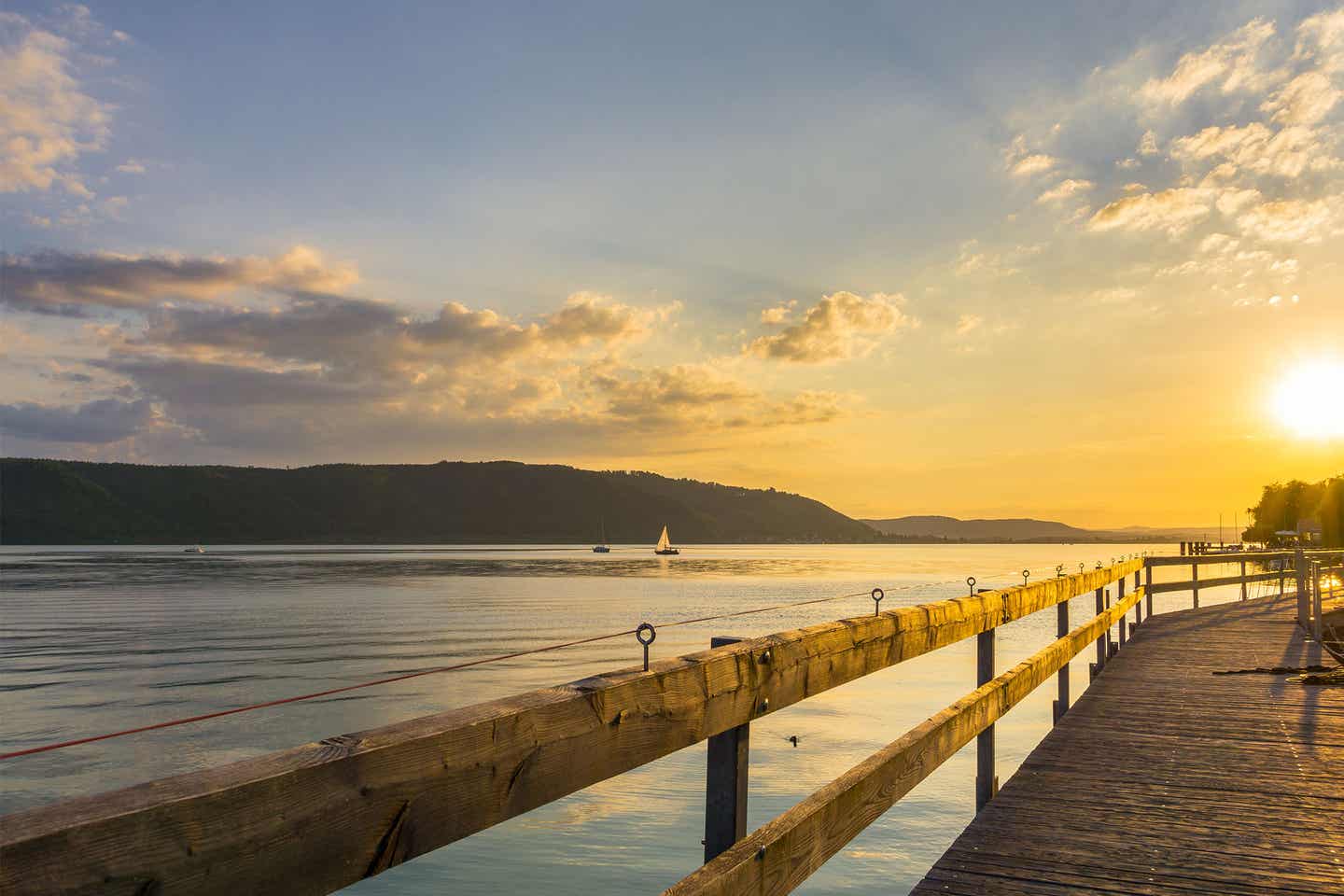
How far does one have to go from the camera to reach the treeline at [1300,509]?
109 meters

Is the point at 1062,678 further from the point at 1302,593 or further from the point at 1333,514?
the point at 1333,514

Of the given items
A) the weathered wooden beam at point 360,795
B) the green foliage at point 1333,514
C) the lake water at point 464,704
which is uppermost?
the green foliage at point 1333,514

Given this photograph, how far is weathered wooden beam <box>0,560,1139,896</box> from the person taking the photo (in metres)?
1.39

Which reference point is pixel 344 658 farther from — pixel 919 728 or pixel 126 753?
pixel 919 728

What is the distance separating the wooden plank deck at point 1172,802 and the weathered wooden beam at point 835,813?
523mm

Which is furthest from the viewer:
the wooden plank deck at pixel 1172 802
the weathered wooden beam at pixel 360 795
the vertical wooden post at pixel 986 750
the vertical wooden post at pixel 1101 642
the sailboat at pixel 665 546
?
the sailboat at pixel 665 546

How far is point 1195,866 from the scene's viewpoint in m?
4.47

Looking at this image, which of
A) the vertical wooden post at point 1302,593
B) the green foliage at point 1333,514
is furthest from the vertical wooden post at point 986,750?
the green foliage at point 1333,514

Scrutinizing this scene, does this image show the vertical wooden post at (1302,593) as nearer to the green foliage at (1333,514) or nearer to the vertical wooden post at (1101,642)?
the vertical wooden post at (1101,642)

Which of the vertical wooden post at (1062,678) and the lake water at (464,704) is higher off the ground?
the vertical wooden post at (1062,678)

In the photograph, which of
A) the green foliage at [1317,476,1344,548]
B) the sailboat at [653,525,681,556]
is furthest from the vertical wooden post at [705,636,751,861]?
the sailboat at [653,525,681,556]

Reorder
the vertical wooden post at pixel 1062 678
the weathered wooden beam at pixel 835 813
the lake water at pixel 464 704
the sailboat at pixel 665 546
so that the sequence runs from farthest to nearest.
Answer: the sailboat at pixel 665 546, the lake water at pixel 464 704, the vertical wooden post at pixel 1062 678, the weathered wooden beam at pixel 835 813

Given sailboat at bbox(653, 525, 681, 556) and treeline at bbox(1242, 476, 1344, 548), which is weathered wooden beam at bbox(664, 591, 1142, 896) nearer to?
treeline at bbox(1242, 476, 1344, 548)

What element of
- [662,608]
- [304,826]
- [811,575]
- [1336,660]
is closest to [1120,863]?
[304,826]
